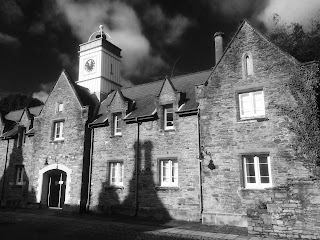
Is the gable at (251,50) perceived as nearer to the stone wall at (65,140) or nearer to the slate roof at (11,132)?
the stone wall at (65,140)

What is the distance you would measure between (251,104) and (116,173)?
33.8 feet

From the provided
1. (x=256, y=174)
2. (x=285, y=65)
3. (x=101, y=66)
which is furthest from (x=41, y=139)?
(x=285, y=65)

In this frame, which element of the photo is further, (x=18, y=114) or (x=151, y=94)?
(x=18, y=114)

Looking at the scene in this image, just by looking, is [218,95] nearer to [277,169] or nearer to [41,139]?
[277,169]

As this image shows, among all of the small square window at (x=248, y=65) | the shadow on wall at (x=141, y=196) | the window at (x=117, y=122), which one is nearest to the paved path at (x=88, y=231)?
the shadow on wall at (x=141, y=196)

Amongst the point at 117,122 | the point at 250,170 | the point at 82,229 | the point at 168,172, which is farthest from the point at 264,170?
the point at 117,122

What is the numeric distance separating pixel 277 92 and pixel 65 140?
15.7 meters

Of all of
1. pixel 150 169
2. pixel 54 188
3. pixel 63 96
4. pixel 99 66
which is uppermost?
pixel 99 66

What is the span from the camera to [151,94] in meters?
22.1

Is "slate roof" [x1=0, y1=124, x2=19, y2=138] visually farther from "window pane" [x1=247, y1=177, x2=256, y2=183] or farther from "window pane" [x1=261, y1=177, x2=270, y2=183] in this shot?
"window pane" [x1=261, y1=177, x2=270, y2=183]

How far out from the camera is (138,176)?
729 inches

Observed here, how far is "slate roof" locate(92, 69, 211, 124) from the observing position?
1900 cm

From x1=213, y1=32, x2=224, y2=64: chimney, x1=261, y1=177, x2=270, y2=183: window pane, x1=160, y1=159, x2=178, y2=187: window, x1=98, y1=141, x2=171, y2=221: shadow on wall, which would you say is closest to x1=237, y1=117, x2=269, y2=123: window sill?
x1=261, y1=177, x2=270, y2=183: window pane

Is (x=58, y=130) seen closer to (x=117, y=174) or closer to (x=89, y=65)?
(x=117, y=174)
